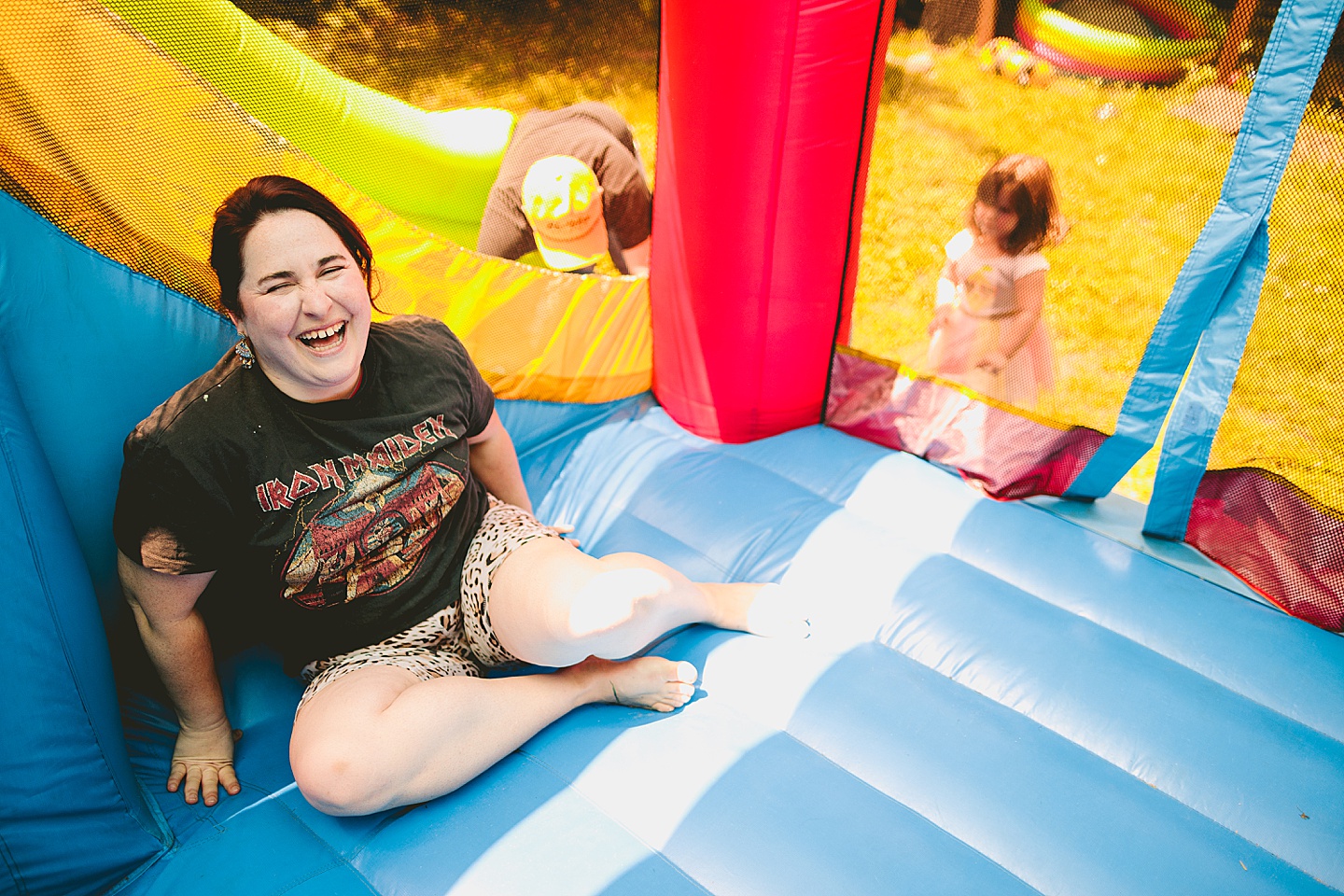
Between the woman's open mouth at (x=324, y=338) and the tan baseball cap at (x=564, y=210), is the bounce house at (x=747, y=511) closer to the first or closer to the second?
the tan baseball cap at (x=564, y=210)

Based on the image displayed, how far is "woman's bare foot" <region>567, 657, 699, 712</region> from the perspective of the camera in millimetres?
1198

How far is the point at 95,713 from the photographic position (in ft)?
3.29

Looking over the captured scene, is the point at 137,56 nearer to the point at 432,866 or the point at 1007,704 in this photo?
the point at 432,866

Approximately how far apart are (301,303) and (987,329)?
120cm

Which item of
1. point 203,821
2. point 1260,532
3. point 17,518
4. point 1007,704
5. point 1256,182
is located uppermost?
point 1256,182

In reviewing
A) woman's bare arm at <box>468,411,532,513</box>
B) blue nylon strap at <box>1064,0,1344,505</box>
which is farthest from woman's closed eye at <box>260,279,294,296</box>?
blue nylon strap at <box>1064,0,1344,505</box>

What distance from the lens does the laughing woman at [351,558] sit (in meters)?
1.00

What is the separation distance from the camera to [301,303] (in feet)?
3.32

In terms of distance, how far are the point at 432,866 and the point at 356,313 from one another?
671mm

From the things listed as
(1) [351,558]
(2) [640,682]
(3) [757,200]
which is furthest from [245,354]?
(3) [757,200]

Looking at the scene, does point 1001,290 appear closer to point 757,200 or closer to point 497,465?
point 757,200

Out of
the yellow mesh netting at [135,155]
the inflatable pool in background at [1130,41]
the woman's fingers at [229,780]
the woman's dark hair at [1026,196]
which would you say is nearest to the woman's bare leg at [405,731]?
the woman's fingers at [229,780]

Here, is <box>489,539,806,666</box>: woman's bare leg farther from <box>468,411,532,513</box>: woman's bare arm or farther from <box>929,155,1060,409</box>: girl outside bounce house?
<box>929,155,1060,409</box>: girl outside bounce house

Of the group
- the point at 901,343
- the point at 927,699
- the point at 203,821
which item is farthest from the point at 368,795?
the point at 901,343
